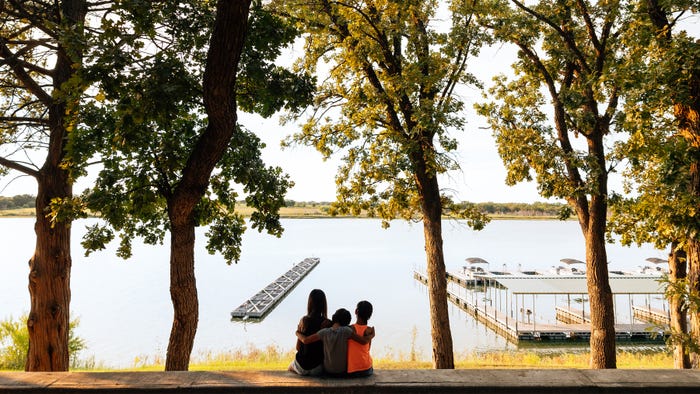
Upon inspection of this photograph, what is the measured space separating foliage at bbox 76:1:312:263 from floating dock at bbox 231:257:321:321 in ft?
94.2

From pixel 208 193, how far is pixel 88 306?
38742mm

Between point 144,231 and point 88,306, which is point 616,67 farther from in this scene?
point 88,306

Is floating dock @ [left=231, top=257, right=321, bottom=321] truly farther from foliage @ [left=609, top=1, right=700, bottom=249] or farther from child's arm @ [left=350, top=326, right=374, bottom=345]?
child's arm @ [left=350, top=326, right=374, bottom=345]

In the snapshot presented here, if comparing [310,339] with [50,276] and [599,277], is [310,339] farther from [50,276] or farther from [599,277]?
[599,277]

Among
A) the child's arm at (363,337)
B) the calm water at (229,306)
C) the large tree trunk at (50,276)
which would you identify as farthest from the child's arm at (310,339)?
the calm water at (229,306)

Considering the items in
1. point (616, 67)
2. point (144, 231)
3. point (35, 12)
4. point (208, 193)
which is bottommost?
point (144, 231)

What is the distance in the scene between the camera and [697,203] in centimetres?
712

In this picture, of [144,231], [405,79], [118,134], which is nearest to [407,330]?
[405,79]

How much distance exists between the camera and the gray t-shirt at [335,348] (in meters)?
4.36

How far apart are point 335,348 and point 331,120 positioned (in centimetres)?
957

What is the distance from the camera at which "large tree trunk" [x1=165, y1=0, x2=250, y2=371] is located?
17.4ft

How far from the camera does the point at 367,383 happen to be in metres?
3.74

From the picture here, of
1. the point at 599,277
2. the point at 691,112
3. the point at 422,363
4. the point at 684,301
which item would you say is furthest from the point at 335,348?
the point at 422,363

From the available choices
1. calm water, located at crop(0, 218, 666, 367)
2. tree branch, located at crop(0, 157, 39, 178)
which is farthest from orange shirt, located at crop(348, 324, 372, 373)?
calm water, located at crop(0, 218, 666, 367)
